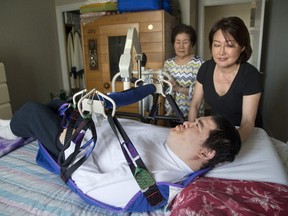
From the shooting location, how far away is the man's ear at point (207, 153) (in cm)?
99

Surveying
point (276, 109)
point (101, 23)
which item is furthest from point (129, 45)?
point (276, 109)

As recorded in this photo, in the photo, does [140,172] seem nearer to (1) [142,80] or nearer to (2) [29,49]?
(1) [142,80]

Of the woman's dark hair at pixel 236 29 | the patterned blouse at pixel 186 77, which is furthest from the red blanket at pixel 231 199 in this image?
the patterned blouse at pixel 186 77

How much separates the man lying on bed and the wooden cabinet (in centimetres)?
136

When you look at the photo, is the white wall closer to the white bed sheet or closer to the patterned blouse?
the patterned blouse

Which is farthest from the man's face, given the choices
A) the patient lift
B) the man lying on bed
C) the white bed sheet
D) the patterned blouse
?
the patterned blouse

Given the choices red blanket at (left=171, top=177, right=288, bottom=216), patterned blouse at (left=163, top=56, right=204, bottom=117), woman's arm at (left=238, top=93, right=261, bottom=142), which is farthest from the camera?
patterned blouse at (left=163, top=56, right=204, bottom=117)

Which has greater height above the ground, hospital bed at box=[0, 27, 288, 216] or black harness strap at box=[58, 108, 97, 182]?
black harness strap at box=[58, 108, 97, 182]

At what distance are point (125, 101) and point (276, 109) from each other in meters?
2.57

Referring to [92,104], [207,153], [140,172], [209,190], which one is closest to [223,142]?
[207,153]

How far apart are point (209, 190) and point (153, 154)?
0.35 metres

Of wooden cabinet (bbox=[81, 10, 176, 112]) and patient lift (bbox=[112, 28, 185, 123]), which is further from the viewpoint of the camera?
wooden cabinet (bbox=[81, 10, 176, 112])

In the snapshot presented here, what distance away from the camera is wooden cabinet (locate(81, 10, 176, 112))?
96.7 inches

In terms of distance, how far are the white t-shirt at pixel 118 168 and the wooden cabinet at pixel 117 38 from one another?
132 cm
